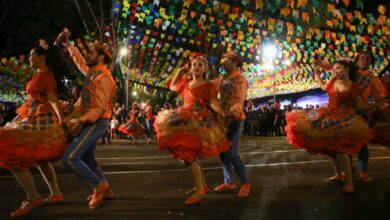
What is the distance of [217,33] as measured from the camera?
22.3 m

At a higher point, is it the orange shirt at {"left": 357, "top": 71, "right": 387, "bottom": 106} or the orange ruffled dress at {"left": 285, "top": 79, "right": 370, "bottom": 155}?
the orange shirt at {"left": 357, "top": 71, "right": 387, "bottom": 106}

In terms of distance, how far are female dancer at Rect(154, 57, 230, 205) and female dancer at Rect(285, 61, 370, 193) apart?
4.25ft

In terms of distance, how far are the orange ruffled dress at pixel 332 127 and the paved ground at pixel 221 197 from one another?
2.21 ft

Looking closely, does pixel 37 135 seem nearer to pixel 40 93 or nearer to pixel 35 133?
pixel 35 133

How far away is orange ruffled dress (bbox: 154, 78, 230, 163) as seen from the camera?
5375 mm

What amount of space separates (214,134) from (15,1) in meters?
24.1

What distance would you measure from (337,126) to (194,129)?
6.93 ft

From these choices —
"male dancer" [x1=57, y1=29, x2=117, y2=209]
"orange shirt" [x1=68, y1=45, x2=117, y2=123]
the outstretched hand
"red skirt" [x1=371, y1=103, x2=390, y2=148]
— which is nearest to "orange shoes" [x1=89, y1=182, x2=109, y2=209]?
"male dancer" [x1=57, y1=29, x2=117, y2=209]

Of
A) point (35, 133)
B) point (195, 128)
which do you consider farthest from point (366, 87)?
point (35, 133)

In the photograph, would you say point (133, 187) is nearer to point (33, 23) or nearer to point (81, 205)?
point (81, 205)

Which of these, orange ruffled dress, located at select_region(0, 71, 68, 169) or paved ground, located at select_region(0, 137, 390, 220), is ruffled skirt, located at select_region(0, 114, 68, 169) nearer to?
orange ruffled dress, located at select_region(0, 71, 68, 169)

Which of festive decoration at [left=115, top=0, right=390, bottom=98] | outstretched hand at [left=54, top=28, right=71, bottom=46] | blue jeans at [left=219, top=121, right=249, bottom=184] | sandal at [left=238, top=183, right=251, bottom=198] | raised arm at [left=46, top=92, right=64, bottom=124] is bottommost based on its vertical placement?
sandal at [left=238, top=183, right=251, bottom=198]

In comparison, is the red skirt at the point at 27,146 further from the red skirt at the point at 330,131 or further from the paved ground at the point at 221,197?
the red skirt at the point at 330,131

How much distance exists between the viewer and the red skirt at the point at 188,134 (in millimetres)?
5367
